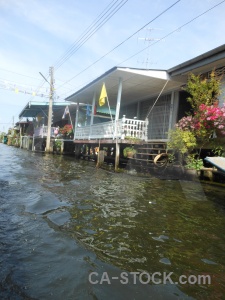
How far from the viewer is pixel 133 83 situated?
487 inches

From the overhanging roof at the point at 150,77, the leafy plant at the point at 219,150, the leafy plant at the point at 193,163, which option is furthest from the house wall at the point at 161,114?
the leafy plant at the point at 219,150

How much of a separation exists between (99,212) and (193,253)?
1.77 m

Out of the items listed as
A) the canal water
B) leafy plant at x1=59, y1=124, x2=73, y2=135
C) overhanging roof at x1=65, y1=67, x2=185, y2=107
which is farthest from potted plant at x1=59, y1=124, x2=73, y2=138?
the canal water

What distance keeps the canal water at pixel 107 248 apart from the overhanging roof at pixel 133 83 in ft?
22.7

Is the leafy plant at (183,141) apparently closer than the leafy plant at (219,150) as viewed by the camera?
No

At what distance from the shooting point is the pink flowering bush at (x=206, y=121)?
741 centimetres

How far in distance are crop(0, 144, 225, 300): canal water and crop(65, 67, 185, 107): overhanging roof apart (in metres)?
6.93

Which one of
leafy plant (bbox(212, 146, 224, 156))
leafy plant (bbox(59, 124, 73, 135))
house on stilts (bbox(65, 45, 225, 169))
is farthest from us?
leafy plant (bbox(59, 124, 73, 135))

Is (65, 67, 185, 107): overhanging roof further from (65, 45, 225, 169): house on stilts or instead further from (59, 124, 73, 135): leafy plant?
(59, 124, 73, 135): leafy plant

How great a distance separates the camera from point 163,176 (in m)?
9.48

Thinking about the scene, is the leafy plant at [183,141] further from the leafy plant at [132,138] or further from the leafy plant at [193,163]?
the leafy plant at [132,138]

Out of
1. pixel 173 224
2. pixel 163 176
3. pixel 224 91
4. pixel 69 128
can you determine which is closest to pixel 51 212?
pixel 173 224

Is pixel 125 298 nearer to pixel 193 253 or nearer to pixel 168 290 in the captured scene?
pixel 168 290

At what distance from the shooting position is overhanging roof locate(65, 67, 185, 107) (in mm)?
10727
